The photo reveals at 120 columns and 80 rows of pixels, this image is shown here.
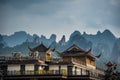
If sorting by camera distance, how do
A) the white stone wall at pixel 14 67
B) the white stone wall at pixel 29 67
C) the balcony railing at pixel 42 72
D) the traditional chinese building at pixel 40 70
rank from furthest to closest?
the white stone wall at pixel 14 67 < the white stone wall at pixel 29 67 < the traditional chinese building at pixel 40 70 < the balcony railing at pixel 42 72

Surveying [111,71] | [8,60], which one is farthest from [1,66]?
[111,71]

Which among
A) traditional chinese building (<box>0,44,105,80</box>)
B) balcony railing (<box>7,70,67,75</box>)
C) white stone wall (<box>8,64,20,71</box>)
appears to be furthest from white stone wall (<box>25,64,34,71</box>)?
white stone wall (<box>8,64,20,71</box>)

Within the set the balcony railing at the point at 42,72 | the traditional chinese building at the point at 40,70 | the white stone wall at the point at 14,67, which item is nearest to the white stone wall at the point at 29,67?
the traditional chinese building at the point at 40,70

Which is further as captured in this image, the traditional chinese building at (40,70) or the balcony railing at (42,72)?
the traditional chinese building at (40,70)

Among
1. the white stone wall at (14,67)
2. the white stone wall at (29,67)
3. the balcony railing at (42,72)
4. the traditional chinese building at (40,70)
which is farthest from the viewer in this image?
the white stone wall at (14,67)

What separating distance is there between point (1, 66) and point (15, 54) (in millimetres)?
7867

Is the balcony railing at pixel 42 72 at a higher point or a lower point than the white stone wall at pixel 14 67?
lower

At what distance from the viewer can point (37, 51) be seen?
6462cm

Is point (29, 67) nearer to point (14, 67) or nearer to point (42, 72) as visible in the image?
point (14, 67)

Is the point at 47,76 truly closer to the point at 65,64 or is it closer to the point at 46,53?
the point at 65,64

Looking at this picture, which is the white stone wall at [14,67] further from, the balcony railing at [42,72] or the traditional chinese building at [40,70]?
the balcony railing at [42,72]

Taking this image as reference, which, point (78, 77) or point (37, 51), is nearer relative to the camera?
point (78, 77)

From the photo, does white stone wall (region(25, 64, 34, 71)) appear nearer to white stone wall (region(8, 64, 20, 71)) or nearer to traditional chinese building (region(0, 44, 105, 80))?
traditional chinese building (region(0, 44, 105, 80))

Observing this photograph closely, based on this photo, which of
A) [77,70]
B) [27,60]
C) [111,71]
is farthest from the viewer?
[111,71]
